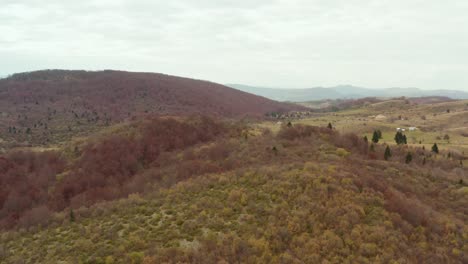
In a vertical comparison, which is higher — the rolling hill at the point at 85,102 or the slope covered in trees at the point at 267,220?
the rolling hill at the point at 85,102

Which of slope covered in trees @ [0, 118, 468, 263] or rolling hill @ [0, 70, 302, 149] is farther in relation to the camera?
rolling hill @ [0, 70, 302, 149]

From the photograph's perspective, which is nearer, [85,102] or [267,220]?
[267,220]

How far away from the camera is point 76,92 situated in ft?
501

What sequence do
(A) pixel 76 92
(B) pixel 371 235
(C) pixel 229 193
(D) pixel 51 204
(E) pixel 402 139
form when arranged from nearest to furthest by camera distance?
(B) pixel 371 235
(C) pixel 229 193
(D) pixel 51 204
(E) pixel 402 139
(A) pixel 76 92

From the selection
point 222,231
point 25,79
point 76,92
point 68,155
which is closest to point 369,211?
point 222,231

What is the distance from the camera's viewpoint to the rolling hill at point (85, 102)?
102269 millimetres

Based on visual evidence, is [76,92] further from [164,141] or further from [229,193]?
[229,193]

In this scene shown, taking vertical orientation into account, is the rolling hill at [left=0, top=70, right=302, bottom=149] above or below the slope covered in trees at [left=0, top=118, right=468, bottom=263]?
above

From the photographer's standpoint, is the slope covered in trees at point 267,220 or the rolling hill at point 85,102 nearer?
the slope covered in trees at point 267,220

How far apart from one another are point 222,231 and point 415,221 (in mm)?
12979

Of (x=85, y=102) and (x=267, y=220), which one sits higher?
(x=85, y=102)

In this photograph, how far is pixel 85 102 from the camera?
140 m

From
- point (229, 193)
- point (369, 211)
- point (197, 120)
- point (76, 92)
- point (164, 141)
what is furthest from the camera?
point (76, 92)

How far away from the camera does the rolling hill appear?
102269 mm
